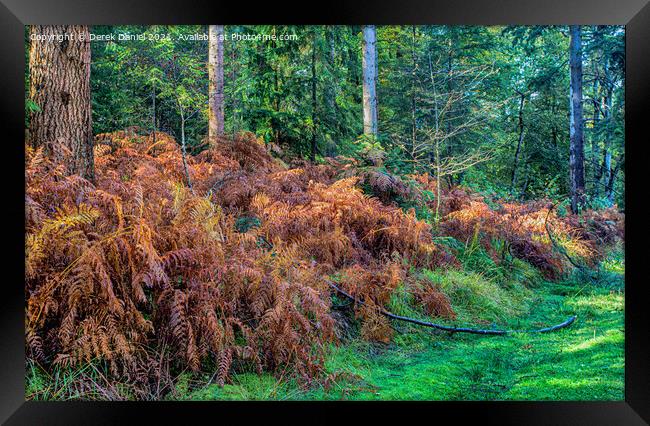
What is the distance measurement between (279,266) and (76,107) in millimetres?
2181

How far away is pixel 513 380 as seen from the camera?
4188 millimetres

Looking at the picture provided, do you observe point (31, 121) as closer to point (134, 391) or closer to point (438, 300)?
point (134, 391)

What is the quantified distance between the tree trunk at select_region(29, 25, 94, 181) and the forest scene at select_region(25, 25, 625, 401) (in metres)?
0.02

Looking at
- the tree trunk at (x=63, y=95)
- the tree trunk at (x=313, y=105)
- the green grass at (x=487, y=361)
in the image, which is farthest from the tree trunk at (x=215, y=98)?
the green grass at (x=487, y=361)

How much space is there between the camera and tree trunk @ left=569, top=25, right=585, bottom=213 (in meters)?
4.75

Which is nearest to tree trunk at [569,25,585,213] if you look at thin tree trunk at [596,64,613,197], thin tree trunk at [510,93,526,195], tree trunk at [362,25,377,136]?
thin tree trunk at [596,64,613,197]

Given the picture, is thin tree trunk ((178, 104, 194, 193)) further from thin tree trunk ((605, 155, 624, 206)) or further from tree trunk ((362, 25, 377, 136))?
thin tree trunk ((605, 155, 624, 206))

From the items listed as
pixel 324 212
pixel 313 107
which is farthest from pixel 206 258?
pixel 313 107

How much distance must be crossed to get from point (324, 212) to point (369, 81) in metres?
1.66

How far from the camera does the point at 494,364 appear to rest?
4246 millimetres
